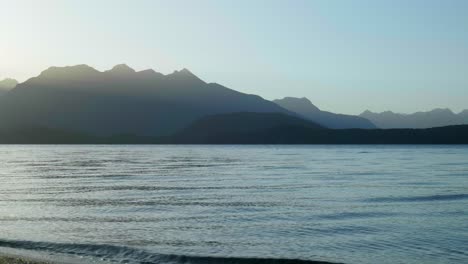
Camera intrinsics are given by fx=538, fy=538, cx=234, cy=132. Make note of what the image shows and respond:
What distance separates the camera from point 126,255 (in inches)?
1009

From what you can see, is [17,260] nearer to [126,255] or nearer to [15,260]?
[15,260]

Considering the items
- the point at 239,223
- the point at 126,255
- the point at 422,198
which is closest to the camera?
the point at 126,255

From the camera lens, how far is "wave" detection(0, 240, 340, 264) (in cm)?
2455

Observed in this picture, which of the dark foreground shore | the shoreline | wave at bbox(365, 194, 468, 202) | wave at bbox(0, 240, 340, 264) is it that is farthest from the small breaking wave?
the dark foreground shore

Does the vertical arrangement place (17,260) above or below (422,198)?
below

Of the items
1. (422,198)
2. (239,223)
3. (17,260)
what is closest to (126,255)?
(17,260)

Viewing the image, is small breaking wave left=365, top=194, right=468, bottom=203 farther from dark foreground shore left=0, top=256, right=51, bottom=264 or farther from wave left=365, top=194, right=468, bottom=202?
dark foreground shore left=0, top=256, right=51, bottom=264

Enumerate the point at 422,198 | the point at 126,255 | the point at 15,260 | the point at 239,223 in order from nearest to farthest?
the point at 15,260
the point at 126,255
the point at 239,223
the point at 422,198

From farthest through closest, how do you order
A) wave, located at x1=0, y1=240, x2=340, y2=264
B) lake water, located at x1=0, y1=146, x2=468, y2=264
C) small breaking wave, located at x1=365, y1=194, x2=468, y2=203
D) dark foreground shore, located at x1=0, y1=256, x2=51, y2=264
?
small breaking wave, located at x1=365, y1=194, x2=468, y2=203, lake water, located at x1=0, y1=146, x2=468, y2=264, wave, located at x1=0, y1=240, x2=340, y2=264, dark foreground shore, located at x1=0, y1=256, x2=51, y2=264

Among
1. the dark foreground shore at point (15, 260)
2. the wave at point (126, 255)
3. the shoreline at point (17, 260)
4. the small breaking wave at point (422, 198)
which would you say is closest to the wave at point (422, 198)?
the small breaking wave at point (422, 198)

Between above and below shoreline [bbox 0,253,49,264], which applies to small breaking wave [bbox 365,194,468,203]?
above

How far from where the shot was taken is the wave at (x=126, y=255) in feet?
80.5

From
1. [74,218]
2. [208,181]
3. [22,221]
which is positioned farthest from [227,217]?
[208,181]

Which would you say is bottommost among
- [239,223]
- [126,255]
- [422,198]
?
[126,255]
